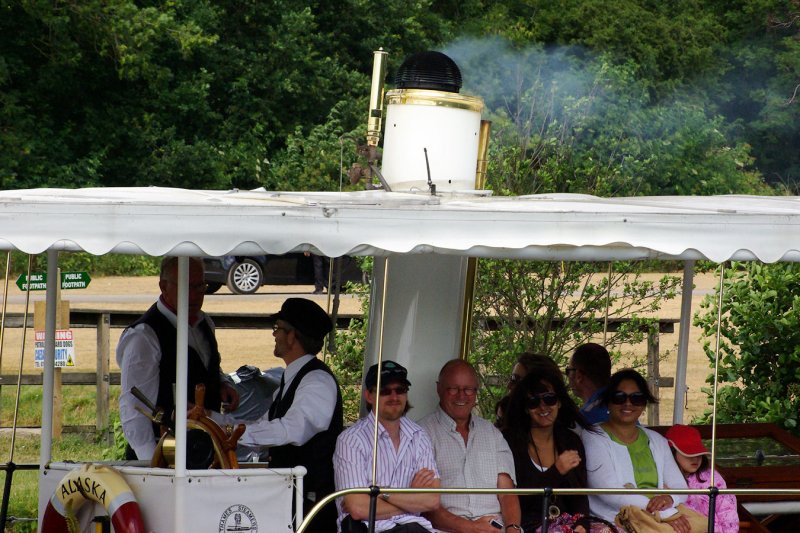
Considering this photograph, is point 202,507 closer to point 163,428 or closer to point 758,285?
point 163,428

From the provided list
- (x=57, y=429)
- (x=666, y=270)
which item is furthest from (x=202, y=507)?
(x=666, y=270)

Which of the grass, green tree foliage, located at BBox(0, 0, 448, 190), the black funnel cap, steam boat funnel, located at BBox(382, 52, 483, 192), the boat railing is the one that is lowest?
the grass

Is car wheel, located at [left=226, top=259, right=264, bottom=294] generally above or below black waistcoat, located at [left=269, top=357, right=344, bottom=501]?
above

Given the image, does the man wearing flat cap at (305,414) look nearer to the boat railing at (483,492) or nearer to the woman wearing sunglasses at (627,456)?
the boat railing at (483,492)

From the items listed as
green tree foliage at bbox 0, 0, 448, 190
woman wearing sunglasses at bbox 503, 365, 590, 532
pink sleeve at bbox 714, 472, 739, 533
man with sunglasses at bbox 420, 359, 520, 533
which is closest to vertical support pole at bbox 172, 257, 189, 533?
man with sunglasses at bbox 420, 359, 520, 533

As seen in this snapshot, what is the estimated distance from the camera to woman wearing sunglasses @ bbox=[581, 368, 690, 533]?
580 cm

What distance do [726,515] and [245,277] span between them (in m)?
16.9

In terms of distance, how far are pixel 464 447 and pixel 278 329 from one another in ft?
3.17

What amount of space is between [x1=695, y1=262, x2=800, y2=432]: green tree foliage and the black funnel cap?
9.99 feet

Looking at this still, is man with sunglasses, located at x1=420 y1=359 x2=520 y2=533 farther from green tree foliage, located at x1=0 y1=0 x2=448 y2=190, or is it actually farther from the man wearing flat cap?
green tree foliage, located at x1=0 y1=0 x2=448 y2=190

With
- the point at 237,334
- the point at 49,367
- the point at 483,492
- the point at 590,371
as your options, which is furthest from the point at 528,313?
the point at 237,334

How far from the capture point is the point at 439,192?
22.2 ft

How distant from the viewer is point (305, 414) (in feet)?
18.1

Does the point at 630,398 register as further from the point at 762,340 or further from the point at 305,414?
the point at 762,340
